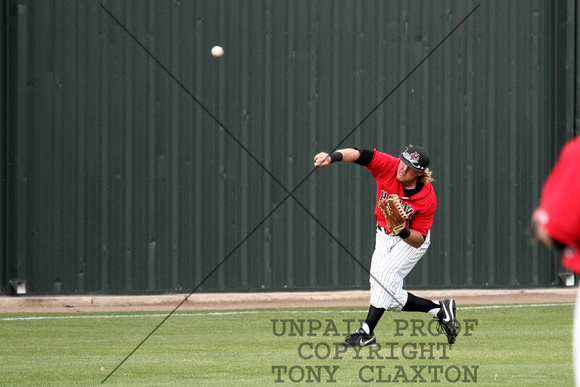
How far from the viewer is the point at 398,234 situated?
807cm

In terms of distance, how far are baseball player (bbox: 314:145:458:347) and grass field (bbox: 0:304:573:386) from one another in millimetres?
255

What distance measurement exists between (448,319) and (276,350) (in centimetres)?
161

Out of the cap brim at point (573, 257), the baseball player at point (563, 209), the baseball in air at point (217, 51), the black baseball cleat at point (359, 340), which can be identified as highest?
the baseball in air at point (217, 51)

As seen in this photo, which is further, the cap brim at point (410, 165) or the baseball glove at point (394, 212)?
the cap brim at point (410, 165)

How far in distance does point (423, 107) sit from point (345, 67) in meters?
1.33

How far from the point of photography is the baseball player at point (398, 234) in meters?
8.07

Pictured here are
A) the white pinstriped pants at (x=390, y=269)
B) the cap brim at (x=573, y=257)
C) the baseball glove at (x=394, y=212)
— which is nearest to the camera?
the cap brim at (x=573, y=257)

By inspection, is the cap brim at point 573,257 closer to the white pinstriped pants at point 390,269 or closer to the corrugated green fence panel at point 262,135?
the white pinstriped pants at point 390,269

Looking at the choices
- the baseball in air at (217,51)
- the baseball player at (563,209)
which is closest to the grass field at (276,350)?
the baseball in air at (217,51)

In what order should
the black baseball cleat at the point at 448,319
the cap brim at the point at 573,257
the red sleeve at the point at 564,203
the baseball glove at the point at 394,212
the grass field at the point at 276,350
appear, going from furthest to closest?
the black baseball cleat at the point at 448,319 → the baseball glove at the point at 394,212 → the grass field at the point at 276,350 → the cap brim at the point at 573,257 → the red sleeve at the point at 564,203

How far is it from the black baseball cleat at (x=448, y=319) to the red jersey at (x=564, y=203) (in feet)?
18.4

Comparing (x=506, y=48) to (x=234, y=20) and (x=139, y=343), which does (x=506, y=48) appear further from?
(x=139, y=343)

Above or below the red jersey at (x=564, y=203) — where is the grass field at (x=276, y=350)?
below

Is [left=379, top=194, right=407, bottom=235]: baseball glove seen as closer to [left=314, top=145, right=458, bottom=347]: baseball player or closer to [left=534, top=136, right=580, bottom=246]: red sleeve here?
[left=314, top=145, right=458, bottom=347]: baseball player
